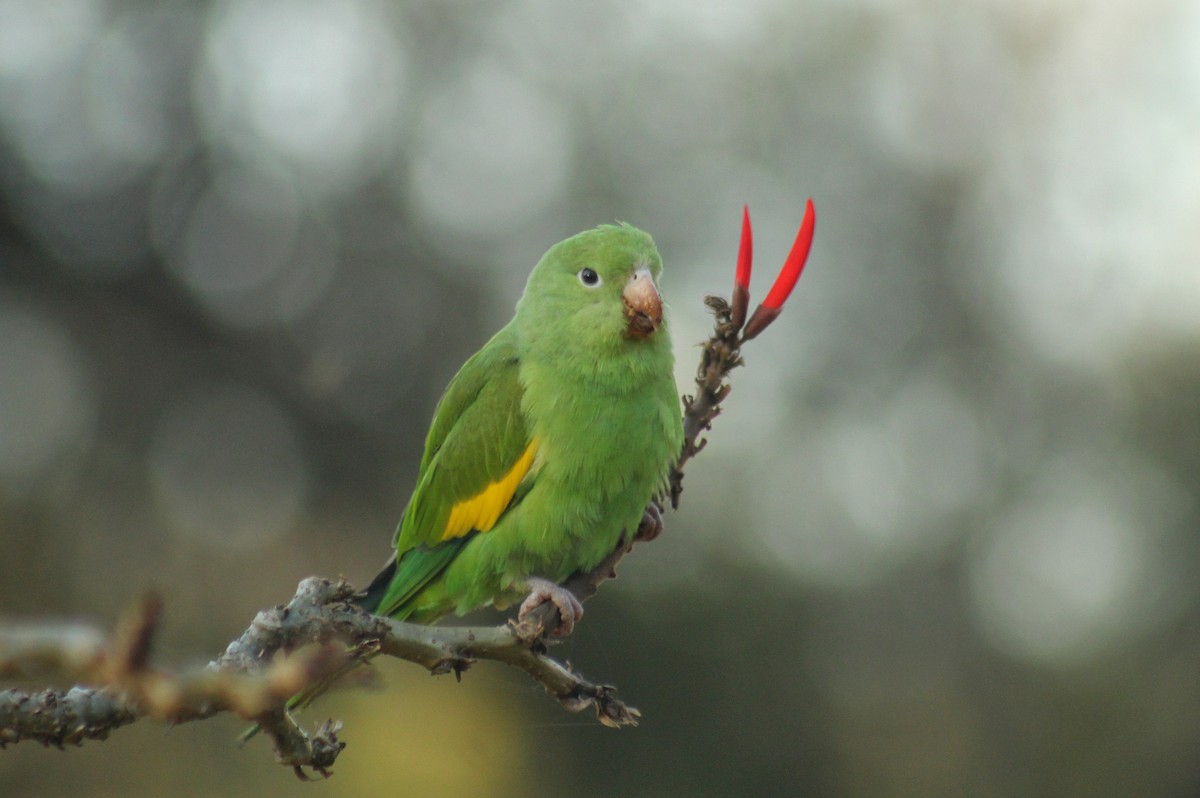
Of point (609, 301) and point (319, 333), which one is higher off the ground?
point (319, 333)

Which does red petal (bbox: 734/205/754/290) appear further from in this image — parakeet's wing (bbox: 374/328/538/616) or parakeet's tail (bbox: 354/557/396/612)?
parakeet's tail (bbox: 354/557/396/612)

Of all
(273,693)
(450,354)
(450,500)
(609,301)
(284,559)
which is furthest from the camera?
(450,354)

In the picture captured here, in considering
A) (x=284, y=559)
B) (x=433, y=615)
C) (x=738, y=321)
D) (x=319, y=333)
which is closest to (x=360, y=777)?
(x=284, y=559)

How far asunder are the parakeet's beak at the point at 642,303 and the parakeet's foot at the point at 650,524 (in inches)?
20.2

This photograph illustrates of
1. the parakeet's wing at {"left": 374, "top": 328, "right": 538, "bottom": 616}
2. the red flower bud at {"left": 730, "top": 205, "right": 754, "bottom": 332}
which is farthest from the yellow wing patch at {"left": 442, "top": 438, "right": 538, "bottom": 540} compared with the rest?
the red flower bud at {"left": 730, "top": 205, "right": 754, "bottom": 332}

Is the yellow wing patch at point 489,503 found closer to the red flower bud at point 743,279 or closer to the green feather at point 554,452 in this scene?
the green feather at point 554,452

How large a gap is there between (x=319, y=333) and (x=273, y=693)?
796 cm

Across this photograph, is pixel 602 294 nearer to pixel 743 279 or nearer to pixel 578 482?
pixel 578 482

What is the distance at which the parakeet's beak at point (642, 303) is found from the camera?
8.73 ft

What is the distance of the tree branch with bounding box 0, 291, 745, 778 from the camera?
84 cm

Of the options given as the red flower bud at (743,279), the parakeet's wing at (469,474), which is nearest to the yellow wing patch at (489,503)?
the parakeet's wing at (469,474)

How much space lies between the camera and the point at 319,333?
854 centimetres

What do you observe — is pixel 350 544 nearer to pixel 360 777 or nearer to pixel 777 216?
pixel 360 777

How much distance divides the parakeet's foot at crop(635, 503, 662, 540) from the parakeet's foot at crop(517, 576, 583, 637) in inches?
13.4
